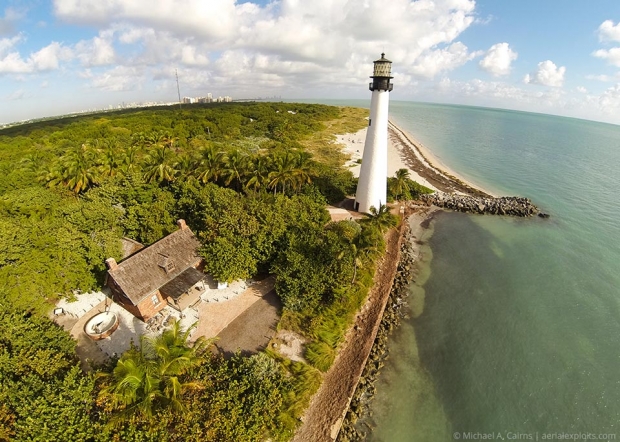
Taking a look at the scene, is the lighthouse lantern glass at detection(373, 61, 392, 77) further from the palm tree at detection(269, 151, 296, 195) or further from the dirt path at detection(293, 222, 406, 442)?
the dirt path at detection(293, 222, 406, 442)

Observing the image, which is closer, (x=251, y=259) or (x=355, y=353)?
(x=355, y=353)

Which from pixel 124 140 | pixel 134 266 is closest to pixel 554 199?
pixel 134 266

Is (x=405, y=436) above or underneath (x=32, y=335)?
underneath

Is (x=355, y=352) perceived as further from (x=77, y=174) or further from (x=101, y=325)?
(x=77, y=174)

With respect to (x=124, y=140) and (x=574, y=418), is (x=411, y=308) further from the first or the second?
(x=124, y=140)

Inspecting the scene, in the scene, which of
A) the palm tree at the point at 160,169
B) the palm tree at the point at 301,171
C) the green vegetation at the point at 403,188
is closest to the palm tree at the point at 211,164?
the palm tree at the point at 160,169

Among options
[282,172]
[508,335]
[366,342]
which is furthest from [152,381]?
[508,335]
